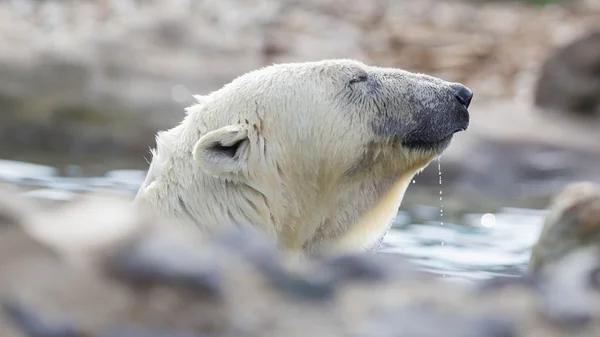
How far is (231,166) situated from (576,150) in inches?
206

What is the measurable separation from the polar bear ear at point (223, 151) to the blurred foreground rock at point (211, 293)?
1658 millimetres

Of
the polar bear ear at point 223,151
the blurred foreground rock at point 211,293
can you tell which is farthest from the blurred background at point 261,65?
the blurred foreground rock at point 211,293

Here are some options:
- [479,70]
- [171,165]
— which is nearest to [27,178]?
[171,165]

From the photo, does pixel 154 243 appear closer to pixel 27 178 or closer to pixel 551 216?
pixel 551 216

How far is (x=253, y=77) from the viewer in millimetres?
3051

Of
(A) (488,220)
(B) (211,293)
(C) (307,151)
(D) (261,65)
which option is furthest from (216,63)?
(B) (211,293)

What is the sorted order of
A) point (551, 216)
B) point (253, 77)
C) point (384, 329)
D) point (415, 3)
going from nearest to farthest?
point (384, 329) → point (551, 216) → point (253, 77) → point (415, 3)

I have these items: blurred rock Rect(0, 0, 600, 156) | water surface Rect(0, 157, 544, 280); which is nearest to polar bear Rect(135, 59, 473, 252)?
water surface Rect(0, 157, 544, 280)

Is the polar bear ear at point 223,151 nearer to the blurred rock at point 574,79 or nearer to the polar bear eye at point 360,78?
the polar bear eye at point 360,78

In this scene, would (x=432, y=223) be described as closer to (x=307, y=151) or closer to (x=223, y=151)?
(x=307, y=151)

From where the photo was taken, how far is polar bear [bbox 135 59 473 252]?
2.88 m

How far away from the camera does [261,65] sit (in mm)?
8930

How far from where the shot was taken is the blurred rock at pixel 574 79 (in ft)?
27.5

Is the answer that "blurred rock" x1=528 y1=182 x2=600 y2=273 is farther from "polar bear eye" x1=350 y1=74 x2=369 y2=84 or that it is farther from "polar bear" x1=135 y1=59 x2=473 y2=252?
"polar bear eye" x1=350 y1=74 x2=369 y2=84
